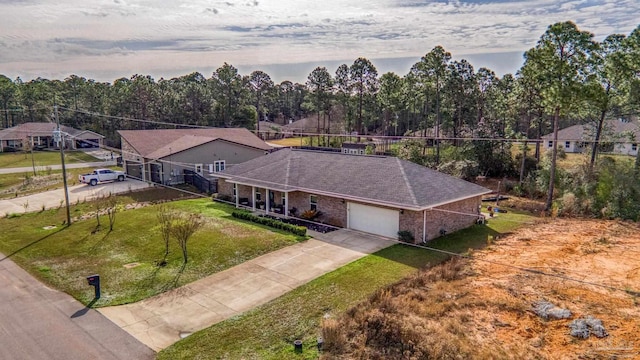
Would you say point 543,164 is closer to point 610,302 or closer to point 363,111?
point 610,302

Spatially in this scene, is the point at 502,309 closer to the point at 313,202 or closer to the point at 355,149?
the point at 313,202

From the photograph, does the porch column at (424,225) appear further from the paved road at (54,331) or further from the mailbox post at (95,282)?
the mailbox post at (95,282)

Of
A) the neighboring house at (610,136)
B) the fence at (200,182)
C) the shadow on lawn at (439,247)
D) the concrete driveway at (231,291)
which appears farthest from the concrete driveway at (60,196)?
the neighboring house at (610,136)

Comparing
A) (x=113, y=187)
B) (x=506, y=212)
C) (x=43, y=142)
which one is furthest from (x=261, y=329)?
(x=43, y=142)

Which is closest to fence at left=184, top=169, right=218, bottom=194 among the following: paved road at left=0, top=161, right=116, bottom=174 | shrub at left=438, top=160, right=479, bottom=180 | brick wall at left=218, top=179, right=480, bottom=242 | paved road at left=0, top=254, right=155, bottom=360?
brick wall at left=218, top=179, right=480, bottom=242

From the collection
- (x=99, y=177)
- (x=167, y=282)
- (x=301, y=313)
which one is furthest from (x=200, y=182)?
(x=301, y=313)

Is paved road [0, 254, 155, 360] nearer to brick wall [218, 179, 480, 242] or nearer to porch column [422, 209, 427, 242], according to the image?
brick wall [218, 179, 480, 242]
